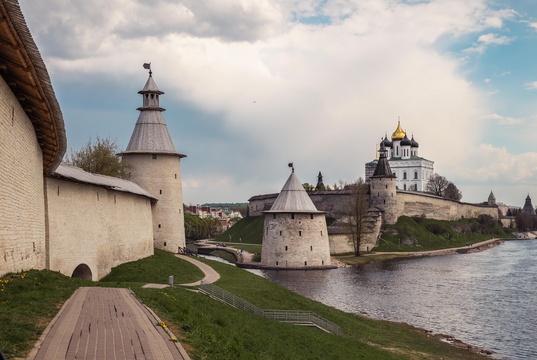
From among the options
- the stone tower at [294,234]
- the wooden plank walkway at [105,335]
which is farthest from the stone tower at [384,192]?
the wooden plank walkway at [105,335]

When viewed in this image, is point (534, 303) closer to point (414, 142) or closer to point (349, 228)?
point (349, 228)

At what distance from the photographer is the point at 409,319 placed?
26141 millimetres

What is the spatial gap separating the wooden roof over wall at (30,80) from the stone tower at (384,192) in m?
57.3

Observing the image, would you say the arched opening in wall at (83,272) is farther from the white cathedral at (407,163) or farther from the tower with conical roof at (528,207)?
the tower with conical roof at (528,207)

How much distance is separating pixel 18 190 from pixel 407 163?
99533 millimetres

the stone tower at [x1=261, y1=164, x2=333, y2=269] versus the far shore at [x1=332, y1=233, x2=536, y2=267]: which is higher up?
the stone tower at [x1=261, y1=164, x2=333, y2=269]

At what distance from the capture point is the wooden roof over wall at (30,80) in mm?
7660

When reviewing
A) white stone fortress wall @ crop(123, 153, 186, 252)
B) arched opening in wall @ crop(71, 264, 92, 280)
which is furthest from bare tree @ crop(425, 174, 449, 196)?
arched opening in wall @ crop(71, 264, 92, 280)

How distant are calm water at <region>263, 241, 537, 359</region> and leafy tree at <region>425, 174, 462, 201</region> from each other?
55.7 metres

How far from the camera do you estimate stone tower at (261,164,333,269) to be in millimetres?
47031

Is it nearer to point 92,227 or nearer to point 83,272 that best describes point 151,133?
point 92,227

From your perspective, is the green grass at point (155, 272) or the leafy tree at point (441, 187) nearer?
the green grass at point (155, 272)

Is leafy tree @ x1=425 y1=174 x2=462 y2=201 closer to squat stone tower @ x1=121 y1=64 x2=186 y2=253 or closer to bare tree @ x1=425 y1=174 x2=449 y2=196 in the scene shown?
bare tree @ x1=425 y1=174 x2=449 y2=196

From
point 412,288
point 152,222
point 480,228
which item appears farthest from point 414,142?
point 152,222
